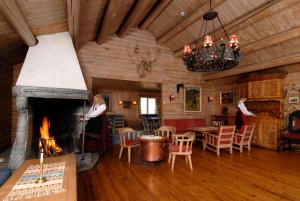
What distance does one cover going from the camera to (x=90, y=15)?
434 cm

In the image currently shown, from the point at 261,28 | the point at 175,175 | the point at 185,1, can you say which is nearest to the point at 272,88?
the point at 261,28

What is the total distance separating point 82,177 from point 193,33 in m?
5.84

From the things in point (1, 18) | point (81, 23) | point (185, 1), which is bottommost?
point (1, 18)

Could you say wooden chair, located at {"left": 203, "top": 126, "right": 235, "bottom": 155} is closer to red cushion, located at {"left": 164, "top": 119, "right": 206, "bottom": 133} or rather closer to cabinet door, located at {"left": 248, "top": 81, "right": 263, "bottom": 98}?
red cushion, located at {"left": 164, "top": 119, "right": 206, "bottom": 133}

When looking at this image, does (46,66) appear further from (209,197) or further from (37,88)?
(209,197)

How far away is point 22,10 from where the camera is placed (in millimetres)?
3002

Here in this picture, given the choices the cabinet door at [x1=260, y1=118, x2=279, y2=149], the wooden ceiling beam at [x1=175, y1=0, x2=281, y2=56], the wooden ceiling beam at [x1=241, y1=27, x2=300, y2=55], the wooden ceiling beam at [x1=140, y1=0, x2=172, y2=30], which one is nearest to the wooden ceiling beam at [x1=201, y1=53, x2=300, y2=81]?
the wooden ceiling beam at [x1=241, y1=27, x2=300, y2=55]

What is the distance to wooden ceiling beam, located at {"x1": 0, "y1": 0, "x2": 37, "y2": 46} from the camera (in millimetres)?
2529

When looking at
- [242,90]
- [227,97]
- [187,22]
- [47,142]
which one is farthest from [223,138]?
[47,142]

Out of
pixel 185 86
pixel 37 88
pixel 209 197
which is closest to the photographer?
pixel 209 197

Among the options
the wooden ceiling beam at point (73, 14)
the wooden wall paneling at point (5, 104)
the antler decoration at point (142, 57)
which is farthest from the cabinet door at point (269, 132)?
the wooden wall paneling at point (5, 104)

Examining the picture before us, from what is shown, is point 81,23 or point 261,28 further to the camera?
point 261,28

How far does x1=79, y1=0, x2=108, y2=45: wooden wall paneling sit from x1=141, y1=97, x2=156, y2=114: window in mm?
8490

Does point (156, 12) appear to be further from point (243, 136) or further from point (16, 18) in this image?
point (243, 136)
